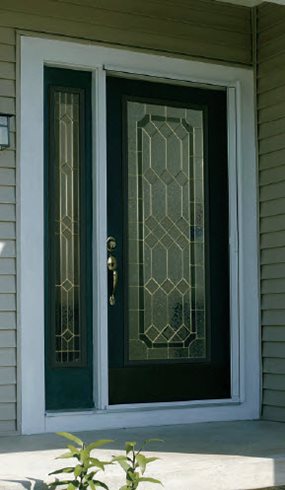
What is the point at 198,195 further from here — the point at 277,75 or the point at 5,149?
the point at 5,149

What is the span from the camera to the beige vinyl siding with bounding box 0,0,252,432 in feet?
15.8

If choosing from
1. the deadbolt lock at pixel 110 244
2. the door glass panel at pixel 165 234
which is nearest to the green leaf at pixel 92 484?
the door glass panel at pixel 165 234

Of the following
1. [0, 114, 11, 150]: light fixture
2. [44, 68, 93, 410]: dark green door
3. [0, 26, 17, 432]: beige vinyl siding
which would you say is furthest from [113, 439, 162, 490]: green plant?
[0, 114, 11, 150]: light fixture

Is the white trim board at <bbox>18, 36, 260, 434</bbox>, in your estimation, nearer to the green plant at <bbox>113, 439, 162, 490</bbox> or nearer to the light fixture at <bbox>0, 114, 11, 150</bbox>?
the light fixture at <bbox>0, 114, 11, 150</bbox>

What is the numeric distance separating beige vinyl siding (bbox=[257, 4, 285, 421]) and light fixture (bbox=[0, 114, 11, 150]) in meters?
1.59

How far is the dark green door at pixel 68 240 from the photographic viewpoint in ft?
16.4

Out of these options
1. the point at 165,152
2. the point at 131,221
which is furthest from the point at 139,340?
the point at 165,152

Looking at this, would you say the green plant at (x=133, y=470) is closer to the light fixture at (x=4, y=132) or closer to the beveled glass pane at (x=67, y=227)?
the beveled glass pane at (x=67, y=227)

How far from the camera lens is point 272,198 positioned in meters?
5.45

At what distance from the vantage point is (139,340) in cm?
525

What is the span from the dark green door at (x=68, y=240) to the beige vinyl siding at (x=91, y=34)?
225mm

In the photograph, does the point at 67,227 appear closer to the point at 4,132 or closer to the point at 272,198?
the point at 4,132

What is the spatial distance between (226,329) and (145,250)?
70 cm

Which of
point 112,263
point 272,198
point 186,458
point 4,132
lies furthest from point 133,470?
point 272,198
